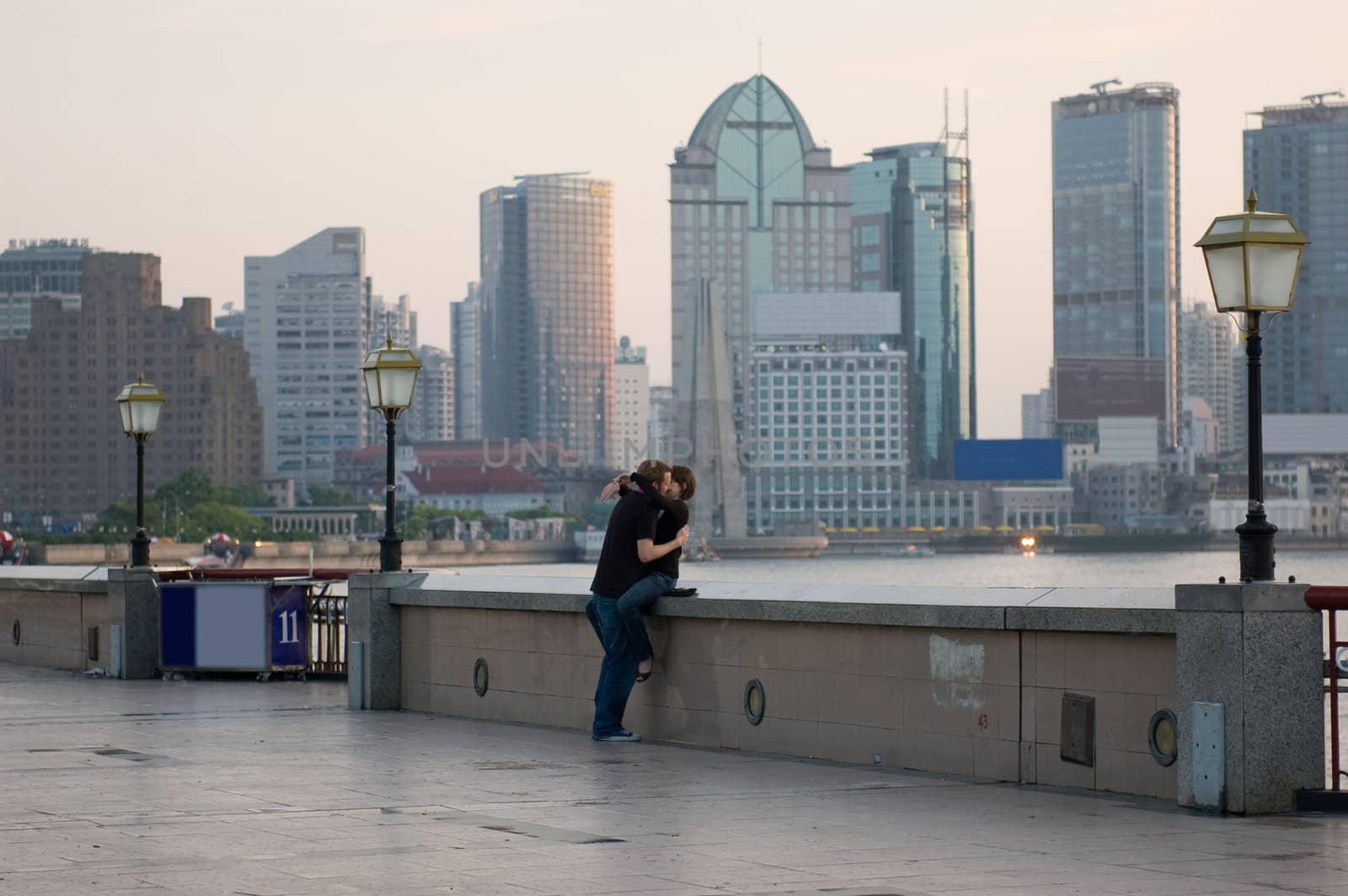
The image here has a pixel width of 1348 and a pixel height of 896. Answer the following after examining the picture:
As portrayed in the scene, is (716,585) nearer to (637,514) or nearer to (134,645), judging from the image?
(637,514)

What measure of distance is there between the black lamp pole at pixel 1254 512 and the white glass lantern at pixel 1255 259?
143 mm

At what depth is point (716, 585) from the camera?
16500 millimetres

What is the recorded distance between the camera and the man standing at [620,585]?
15.8 meters

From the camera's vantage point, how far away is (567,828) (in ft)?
36.8

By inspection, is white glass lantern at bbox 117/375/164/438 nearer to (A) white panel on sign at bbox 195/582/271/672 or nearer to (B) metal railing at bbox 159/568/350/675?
(B) metal railing at bbox 159/568/350/675

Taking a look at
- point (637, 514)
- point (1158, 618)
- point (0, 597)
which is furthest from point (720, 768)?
point (0, 597)

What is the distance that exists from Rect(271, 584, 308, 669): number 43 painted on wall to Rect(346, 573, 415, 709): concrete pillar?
412 cm

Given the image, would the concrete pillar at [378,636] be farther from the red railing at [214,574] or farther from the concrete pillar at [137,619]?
the concrete pillar at [137,619]

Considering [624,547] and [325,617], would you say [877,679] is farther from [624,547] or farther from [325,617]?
[325,617]

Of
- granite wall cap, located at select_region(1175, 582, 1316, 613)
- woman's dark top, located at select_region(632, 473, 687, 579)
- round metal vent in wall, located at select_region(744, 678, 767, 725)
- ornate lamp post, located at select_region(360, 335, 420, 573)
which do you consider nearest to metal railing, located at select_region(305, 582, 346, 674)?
ornate lamp post, located at select_region(360, 335, 420, 573)

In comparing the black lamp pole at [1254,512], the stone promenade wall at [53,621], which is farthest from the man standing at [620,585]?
the stone promenade wall at [53,621]

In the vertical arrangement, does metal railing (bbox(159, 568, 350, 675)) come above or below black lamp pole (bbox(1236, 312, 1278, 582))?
below

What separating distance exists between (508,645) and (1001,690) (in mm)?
6023

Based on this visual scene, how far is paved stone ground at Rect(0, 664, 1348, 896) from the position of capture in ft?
30.7
